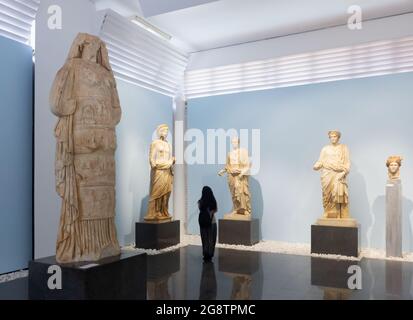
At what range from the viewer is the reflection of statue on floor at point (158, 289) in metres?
4.10

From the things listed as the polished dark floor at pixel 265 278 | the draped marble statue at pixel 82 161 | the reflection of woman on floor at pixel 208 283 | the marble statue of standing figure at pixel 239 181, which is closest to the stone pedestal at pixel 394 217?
the polished dark floor at pixel 265 278

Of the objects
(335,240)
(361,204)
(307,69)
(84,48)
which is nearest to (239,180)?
(335,240)

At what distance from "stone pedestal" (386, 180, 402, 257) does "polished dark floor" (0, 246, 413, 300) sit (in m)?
0.37

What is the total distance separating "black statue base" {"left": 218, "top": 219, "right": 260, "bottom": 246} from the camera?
7184 mm

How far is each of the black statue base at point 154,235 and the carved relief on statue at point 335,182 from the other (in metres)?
2.69

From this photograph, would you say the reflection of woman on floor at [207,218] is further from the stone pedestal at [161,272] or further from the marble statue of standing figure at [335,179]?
the marble statue of standing figure at [335,179]

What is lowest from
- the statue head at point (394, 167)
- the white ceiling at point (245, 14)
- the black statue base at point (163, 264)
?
the black statue base at point (163, 264)

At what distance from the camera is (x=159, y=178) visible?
703 cm

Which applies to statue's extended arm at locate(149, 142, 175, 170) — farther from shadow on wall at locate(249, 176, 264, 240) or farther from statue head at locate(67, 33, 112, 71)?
statue head at locate(67, 33, 112, 71)

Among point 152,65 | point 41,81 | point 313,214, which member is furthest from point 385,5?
Result: point 41,81

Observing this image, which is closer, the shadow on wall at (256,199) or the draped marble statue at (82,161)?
the draped marble statue at (82,161)

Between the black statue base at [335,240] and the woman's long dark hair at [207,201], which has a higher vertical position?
the woman's long dark hair at [207,201]

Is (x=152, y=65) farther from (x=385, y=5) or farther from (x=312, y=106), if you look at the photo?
(x=385, y=5)

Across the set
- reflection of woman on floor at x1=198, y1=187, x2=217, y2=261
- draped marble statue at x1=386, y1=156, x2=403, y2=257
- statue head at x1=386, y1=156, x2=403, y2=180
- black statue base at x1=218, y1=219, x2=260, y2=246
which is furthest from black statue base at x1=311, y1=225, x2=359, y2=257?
reflection of woman on floor at x1=198, y1=187, x2=217, y2=261
